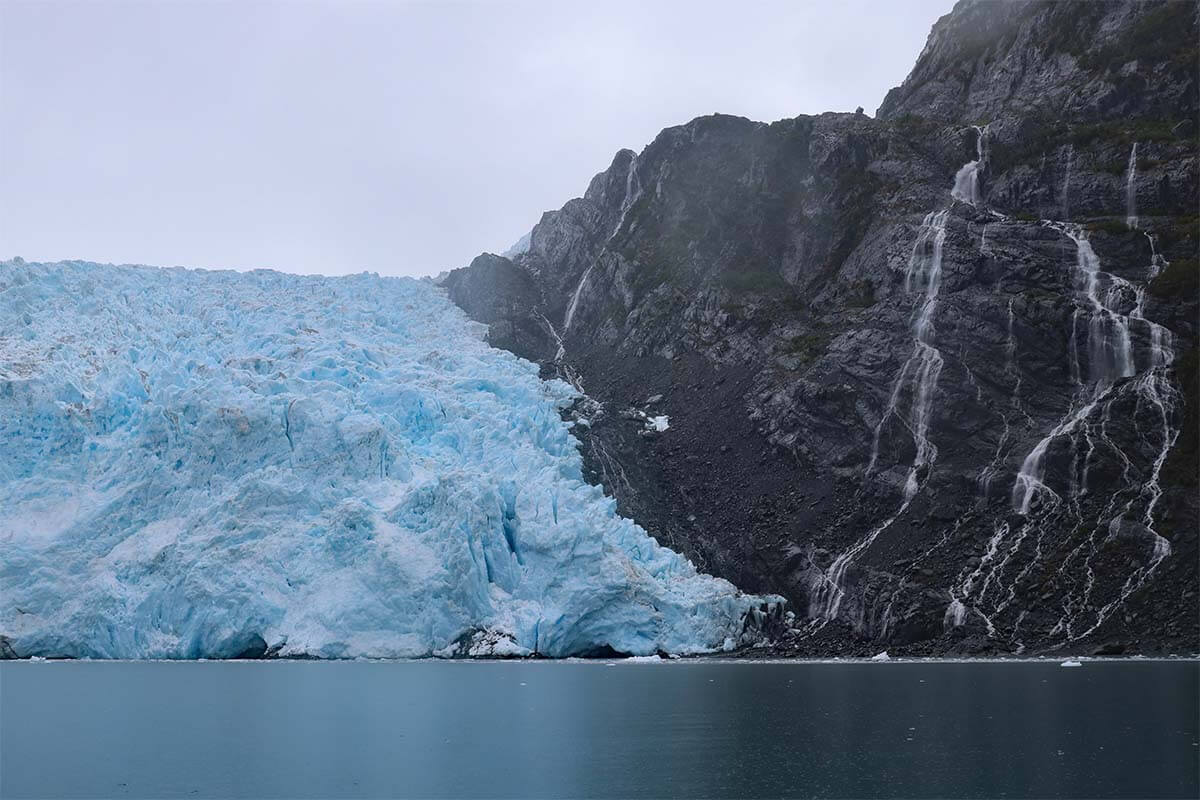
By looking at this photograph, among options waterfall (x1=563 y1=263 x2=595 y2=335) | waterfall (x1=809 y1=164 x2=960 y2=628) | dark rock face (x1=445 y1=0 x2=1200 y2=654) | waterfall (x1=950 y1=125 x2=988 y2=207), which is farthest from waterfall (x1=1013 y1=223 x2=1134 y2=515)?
waterfall (x1=563 y1=263 x2=595 y2=335)

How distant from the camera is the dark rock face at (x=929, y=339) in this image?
123 ft

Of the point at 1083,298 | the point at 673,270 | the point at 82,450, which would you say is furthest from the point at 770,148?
the point at 82,450

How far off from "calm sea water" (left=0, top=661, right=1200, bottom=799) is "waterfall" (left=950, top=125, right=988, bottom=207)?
2630cm

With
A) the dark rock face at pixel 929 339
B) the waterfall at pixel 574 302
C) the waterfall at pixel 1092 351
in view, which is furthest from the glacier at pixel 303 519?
the waterfall at pixel 574 302

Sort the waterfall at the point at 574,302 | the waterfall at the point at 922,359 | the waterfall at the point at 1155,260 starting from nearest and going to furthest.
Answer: the waterfall at the point at 922,359
the waterfall at the point at 1155,260
the waterfall at the point at 574,302

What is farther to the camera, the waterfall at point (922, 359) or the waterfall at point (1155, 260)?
the waterfall at point (1155, 260)

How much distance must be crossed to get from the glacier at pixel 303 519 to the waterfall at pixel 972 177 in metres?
21.6

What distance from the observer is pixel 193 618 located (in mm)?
38000

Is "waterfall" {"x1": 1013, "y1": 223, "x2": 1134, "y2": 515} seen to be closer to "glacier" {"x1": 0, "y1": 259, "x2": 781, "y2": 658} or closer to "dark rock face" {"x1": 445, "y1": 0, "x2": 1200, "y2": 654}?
"dark rock face" {"x1": 445, "y1": 0, "x2": 1200, "y2": 654}

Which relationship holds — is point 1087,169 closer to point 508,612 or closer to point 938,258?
point 938,258

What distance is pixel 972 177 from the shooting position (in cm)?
5312

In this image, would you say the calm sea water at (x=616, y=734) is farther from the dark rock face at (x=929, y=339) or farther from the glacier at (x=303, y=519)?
the dark rock face at (x=929, y=339)

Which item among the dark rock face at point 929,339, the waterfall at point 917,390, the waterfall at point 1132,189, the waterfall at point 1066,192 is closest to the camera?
the dark rock face at point 929,339

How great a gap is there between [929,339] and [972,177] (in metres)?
11.6
